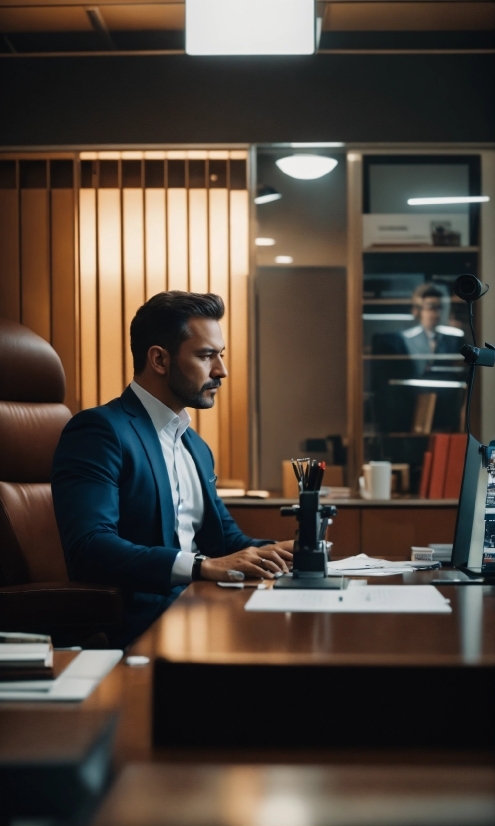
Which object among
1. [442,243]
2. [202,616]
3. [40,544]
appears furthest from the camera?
[442,243]

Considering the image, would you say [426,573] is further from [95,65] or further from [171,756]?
[95,65]

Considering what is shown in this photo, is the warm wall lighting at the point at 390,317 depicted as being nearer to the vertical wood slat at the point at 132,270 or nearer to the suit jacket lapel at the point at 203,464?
the vertical wood slat at the point at 132,270

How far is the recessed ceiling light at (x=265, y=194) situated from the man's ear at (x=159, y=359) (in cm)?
179

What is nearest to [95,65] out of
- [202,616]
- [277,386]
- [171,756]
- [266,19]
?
[277,386]

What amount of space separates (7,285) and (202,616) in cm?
316

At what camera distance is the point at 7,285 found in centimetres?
420

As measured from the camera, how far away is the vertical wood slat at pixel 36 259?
418 cm

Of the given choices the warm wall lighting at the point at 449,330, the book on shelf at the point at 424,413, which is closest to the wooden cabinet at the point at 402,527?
the book on shelf at the point at 424,413

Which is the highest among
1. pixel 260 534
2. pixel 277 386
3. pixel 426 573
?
pixel 277 386

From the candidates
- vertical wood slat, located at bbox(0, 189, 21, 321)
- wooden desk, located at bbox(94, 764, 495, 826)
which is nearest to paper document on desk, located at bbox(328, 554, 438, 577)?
wooden desk, located at bbox(94, 764, 495, 826)

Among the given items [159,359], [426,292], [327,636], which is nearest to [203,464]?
[159,359]

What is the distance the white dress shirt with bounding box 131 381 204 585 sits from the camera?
97.3 inches

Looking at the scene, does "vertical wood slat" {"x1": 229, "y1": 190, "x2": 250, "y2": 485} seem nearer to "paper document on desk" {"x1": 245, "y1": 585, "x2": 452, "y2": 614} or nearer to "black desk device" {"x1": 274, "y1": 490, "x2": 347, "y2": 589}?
"black desk device" {"x1": 274, "y1": 490, "x2": 347, "y2": 589}

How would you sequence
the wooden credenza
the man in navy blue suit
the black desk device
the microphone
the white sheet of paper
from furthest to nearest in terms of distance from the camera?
the wooden credenza < the microphone < the man in navy blue suit < the black desk device < the white sheet of paper
